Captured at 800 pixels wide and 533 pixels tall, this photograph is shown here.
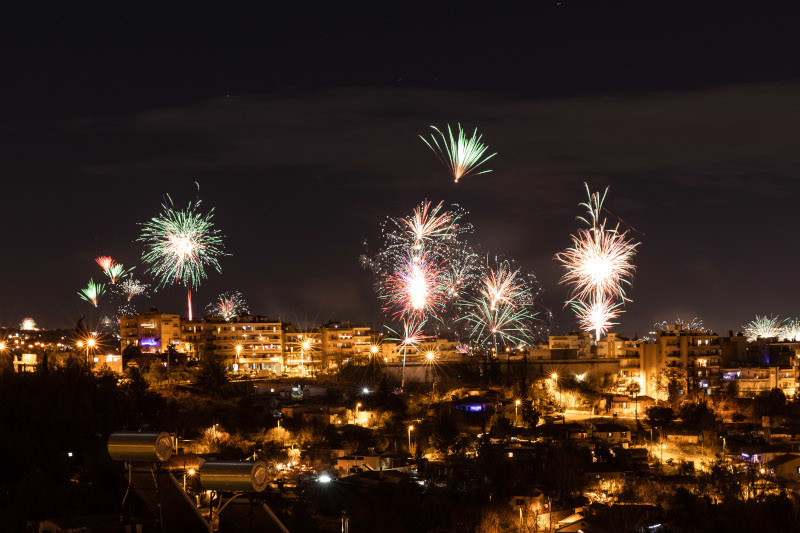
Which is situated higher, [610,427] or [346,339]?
[346,339]

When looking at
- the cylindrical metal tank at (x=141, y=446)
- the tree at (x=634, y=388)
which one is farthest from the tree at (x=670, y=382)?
the cylindrical metal tank at (x=141, y=446)

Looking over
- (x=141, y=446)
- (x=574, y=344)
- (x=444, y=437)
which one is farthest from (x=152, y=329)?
(x=141, y=446)

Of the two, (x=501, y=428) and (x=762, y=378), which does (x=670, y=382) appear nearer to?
(x=762, y=378)

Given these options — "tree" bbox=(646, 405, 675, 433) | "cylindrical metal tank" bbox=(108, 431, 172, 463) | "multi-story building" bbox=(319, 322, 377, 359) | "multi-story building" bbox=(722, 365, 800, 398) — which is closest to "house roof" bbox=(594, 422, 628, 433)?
"tree" bbox=(646, 405, 675, 433)

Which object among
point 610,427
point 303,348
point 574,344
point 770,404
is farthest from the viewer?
point 574,344

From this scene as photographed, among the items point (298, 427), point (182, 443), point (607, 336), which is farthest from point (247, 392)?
point (607, 336)

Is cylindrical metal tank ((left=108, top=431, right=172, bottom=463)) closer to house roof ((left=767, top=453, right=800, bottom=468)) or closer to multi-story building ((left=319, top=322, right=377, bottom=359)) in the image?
house roof ((left=767, top=453, right=800, bottom=468))

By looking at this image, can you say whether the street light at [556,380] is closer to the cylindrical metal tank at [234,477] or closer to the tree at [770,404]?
the tree at [770,404]
